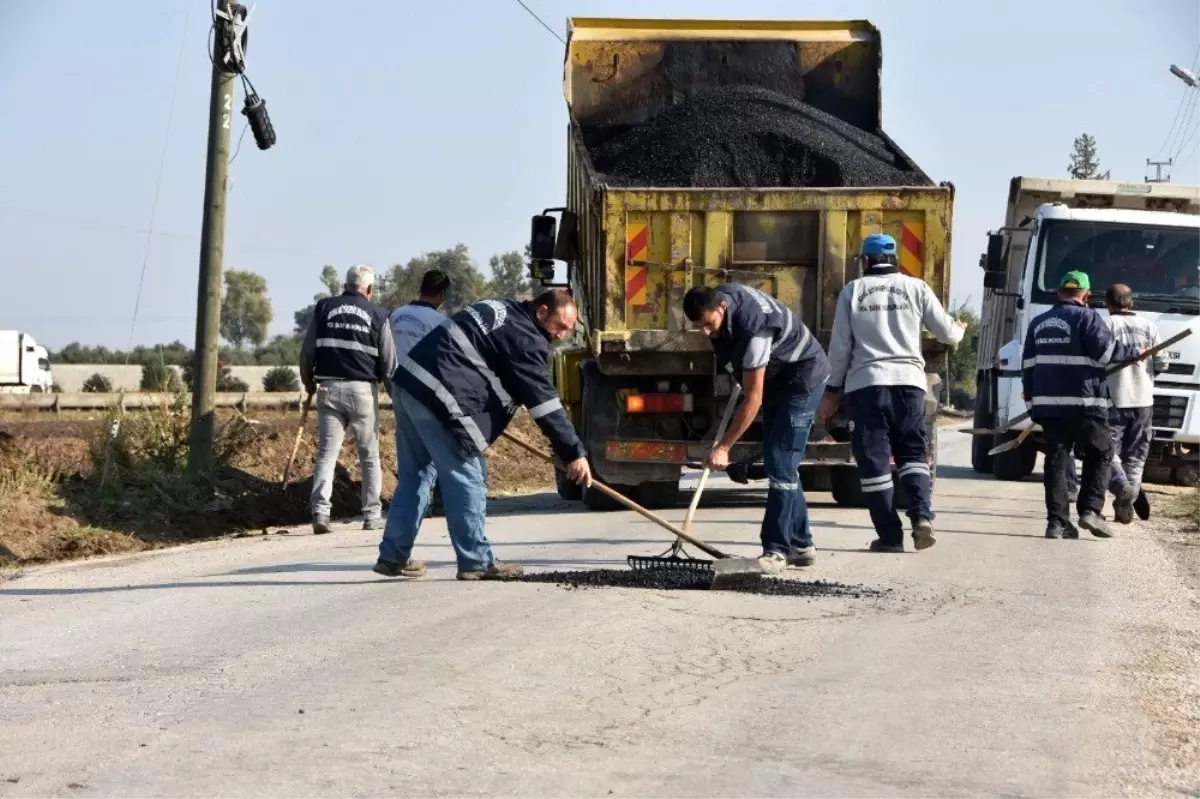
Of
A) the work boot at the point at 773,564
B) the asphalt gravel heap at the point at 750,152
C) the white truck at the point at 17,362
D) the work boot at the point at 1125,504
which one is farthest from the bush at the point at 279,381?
the work boot at the point at 773,564

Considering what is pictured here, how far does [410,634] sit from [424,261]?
74310 mm

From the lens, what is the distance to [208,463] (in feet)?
46.0

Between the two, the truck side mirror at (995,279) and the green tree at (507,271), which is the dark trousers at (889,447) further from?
the green tree at (507,271)

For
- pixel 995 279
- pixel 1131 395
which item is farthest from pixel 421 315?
pixel 995 279

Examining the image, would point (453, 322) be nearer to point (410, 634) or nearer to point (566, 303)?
point (566, 303)

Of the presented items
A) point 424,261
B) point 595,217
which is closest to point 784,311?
point 595,217

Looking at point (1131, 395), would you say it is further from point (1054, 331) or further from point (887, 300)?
point (887, 300)

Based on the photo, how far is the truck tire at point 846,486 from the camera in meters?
13.6

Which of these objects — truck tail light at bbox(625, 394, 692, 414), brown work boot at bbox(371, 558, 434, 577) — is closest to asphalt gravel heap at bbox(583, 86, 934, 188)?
truck tail light at bbox(625, 394, 692, 414)

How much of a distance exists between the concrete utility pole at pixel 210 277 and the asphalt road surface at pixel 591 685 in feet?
14.6

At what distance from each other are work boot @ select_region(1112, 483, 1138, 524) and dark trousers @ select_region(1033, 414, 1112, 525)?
79cm

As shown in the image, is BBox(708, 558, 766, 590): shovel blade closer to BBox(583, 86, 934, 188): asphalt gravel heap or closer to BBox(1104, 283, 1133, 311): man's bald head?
BBox(583, 86, 934, 188): asphalt gravel heap

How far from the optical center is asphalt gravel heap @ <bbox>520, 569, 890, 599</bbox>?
8.18 metres

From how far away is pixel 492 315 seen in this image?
26.5ft
